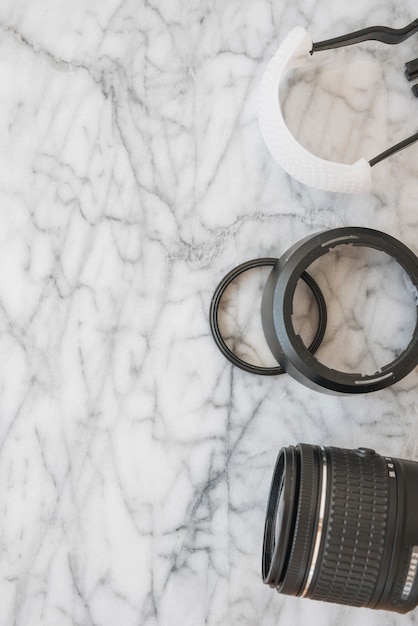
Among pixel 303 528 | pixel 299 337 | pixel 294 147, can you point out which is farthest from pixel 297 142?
pixel 303 528

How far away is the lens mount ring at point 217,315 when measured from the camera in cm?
90

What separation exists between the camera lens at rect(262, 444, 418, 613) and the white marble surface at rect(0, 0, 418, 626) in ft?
0.43

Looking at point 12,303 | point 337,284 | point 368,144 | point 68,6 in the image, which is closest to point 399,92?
point 368,144

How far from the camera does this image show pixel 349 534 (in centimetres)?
76

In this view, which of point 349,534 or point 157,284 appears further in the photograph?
point 157,284

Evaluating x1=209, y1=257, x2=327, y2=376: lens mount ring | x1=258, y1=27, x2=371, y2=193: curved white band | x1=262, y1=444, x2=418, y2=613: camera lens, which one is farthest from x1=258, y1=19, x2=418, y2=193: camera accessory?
x1=262, y1=444, x2=418, y2=613: camera lens

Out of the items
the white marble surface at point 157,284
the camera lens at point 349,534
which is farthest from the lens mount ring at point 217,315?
the camera lens at point 349,534

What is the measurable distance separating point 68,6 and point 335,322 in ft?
1.61

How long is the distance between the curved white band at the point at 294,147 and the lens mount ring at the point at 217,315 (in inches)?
4.2

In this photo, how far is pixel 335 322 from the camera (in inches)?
36.4

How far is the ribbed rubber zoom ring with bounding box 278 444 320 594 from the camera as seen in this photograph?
0.76 meters

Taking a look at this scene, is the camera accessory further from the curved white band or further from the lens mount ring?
the lens mount ring

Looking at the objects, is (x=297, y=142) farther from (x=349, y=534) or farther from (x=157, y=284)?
(x=349, y=534)

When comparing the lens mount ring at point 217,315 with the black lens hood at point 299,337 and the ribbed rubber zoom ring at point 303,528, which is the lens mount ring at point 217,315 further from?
the ribbed rubber zoom ring at point 303,528
